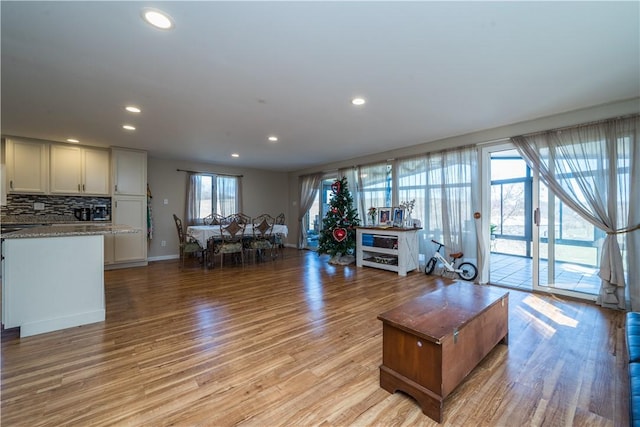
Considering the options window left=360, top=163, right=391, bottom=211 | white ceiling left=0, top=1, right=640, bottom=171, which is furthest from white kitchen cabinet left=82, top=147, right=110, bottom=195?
window left=360, top=163, right=391, bottom=211

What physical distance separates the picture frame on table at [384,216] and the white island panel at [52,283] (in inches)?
172

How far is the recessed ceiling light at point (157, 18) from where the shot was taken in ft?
5.33

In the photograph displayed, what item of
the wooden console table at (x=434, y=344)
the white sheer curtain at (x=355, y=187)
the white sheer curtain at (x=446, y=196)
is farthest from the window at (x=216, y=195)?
the wooden console table at (x=434, y=344)

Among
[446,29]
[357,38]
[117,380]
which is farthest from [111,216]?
[446,29]

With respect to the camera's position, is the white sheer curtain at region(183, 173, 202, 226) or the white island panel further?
the white sheer curtain at region(183, 173, 202, 226)

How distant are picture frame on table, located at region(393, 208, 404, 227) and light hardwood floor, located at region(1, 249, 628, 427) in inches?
78.4

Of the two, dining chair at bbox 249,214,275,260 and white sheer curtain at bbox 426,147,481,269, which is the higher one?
white sheer curtain at bbox 426,147,481,269

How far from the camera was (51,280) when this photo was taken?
2523 mm

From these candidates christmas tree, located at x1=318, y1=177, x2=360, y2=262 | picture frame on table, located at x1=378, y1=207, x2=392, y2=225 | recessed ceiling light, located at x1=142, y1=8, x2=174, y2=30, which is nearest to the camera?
recessed ceiling light, located at x1=142, y1=8, x2=174, y2=30

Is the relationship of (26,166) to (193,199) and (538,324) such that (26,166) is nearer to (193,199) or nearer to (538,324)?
(193,199)

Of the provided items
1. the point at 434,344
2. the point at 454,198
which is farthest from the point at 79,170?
the point at 454,198

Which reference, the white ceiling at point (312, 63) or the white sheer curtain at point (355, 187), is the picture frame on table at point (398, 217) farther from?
the white ceiling at point (312, 63)

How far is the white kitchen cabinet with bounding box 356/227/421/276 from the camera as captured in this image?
15.2 feet

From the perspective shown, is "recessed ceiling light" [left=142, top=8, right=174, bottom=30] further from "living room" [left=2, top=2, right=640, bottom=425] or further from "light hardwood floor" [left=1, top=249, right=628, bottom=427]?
"light hardwood floor" [left=1, top=249, right=628, bottom=427]
